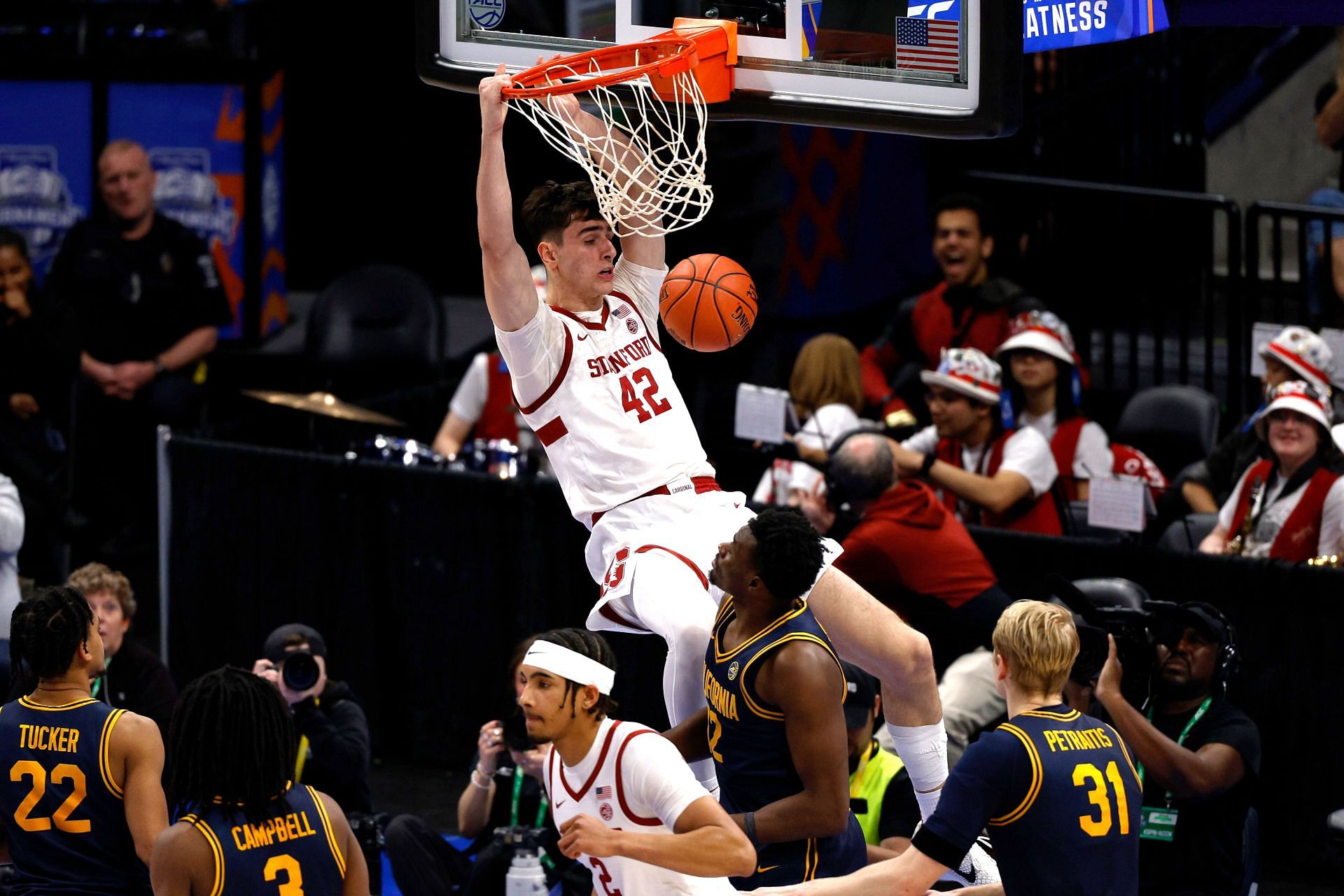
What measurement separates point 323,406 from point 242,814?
5.82m

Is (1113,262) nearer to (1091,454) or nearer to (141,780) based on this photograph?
(1091,454)

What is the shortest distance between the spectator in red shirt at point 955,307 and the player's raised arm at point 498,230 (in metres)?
4.35

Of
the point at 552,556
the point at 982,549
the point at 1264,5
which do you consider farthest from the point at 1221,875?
the point at 552,556

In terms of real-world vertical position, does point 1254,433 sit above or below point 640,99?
below

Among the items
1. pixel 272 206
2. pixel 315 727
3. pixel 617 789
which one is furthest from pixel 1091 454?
pixel 272 206

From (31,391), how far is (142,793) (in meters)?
5.60

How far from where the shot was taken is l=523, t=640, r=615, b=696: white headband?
16.4 feet

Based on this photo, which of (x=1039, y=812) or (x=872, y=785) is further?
(x=872, y=785)

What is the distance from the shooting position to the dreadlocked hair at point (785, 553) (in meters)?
Answer: 5.31

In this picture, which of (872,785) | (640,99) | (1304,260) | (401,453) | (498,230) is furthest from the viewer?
(1304,260)

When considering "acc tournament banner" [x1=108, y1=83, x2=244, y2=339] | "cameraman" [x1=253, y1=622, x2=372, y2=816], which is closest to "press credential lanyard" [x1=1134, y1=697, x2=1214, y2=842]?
"cameraman" [x1=253, y1=622, x2=372, y2=816]

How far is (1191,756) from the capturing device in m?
6.46

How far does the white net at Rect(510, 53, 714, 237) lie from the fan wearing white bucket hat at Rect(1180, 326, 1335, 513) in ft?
10.4

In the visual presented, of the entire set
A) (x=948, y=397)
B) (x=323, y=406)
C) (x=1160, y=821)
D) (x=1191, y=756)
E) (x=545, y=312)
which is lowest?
(x=1160, y=821)
